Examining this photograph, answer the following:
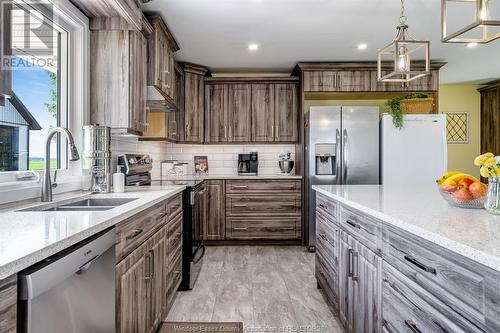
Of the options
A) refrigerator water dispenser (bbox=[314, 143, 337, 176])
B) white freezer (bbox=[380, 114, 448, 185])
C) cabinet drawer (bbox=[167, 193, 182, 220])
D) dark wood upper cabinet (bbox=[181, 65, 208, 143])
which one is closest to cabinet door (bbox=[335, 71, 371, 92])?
white freezer (bbox=[380, 114, 448, 185])

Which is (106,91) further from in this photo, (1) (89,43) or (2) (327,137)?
(2) (327,137)

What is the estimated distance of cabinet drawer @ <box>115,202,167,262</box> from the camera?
1369 millimetres

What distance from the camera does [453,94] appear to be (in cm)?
566

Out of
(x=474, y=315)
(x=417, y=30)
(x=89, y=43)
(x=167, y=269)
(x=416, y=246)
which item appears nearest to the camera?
(x=474, y=315)

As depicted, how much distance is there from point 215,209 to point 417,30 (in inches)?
122

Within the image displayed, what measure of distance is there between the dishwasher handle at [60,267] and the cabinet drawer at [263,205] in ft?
9.85

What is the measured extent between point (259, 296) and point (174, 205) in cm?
104

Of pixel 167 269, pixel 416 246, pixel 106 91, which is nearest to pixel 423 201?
pixel 416 246

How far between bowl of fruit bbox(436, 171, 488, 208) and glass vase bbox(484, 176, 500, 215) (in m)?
0.09

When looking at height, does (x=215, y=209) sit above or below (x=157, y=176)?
below

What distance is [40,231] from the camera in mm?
1000

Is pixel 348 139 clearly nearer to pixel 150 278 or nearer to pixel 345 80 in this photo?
pixel 345 80

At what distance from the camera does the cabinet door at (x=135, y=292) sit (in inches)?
54.0

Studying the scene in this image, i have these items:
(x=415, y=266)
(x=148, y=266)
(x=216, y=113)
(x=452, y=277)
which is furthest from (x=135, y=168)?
(x=452, y=277)
